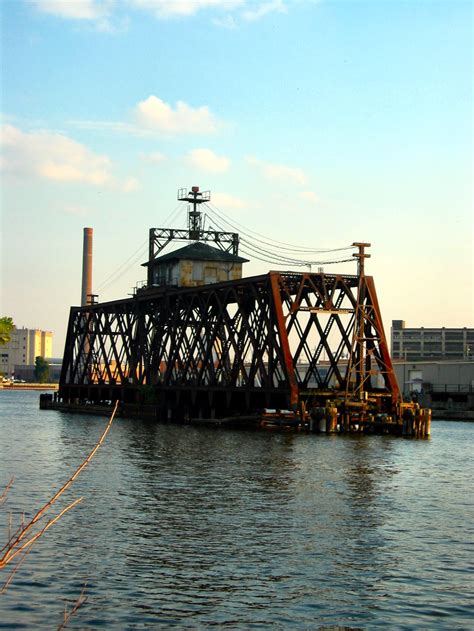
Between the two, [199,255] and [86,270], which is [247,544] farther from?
[86,270]

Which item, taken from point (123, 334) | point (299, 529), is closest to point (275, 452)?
point (299, 529)

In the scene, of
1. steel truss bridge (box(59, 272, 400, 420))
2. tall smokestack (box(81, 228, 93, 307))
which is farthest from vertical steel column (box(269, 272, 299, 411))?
tall smokestack (box(81, 228, 93, 307))

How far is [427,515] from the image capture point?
33.0m

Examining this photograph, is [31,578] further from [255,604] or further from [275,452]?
[275,452]

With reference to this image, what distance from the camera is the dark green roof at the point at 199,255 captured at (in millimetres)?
95000

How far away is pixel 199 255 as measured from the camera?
3760 inches

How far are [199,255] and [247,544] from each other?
230ft

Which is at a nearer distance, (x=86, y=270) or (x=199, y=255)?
(x=199, y=255)

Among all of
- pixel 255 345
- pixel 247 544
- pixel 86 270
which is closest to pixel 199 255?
pixel 255 345

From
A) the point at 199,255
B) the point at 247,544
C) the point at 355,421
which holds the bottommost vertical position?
the point at 247,544

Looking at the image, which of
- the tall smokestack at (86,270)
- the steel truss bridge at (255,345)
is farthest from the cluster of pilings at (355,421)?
the tall smokestack at (86,270)

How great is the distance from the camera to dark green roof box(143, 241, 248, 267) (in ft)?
312

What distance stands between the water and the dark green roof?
4449 centimetres

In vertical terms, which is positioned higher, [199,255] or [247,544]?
[199,255]
